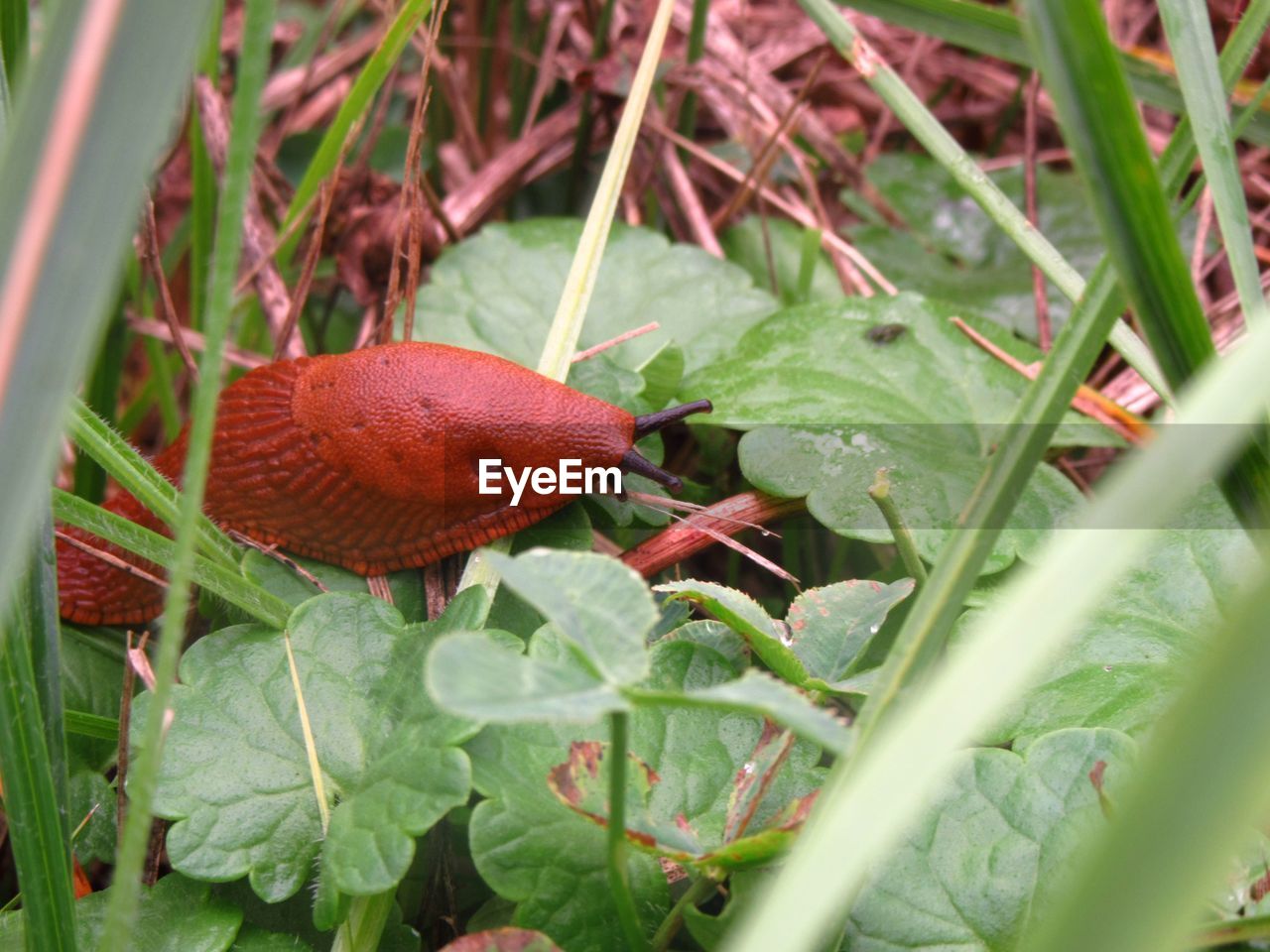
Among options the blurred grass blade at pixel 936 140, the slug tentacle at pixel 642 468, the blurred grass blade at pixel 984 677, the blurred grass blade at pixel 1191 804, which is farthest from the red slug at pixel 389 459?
the blurred grass blade at pixel 1191 804

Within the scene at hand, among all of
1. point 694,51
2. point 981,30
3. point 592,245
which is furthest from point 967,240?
point 592,245

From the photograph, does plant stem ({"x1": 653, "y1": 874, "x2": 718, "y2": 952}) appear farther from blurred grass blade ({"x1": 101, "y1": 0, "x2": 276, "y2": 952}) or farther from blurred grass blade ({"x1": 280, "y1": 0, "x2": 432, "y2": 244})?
blurred grass blade ({"x1": 280, "y1": 0, "x2": 432, "y2": 244})

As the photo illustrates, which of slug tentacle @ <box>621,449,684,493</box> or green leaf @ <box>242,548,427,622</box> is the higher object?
slug tentacle @ <box>621,449,684,493</box>

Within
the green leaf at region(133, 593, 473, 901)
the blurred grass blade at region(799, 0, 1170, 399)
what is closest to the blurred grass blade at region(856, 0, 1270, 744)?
the green leaf at region(133, 593, 473, 901)

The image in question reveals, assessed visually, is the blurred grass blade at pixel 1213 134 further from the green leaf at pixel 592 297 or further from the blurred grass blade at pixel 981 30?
the green leaf at pixel 592 297

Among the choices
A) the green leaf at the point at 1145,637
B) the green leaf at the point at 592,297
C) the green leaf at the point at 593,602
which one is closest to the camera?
the green leaf at the point at 593,602

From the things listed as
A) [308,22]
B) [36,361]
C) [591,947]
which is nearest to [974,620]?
[591,947]
